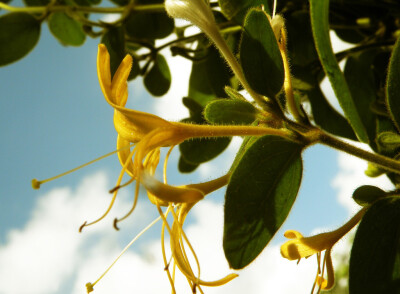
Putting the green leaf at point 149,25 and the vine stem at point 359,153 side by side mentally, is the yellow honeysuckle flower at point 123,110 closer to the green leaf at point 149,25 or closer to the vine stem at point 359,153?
the vine stem at point 359,153

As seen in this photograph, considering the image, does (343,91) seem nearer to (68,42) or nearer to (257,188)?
(257,188)

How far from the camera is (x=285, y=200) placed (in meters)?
0.57

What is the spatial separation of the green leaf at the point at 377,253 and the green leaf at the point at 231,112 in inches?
7.6

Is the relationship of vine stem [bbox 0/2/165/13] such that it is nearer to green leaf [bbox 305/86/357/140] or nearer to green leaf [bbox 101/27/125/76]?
green leaf [bbox 101/27/125/76]

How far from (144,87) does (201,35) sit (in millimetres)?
282

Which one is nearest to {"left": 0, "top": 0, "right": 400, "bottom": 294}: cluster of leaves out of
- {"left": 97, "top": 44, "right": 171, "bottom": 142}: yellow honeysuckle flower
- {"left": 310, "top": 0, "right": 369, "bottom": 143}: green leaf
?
{"left": 310, "top": 0, "right": 369, "bottom": 143}: green leaf

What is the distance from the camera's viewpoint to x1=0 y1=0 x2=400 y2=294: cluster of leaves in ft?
1.79

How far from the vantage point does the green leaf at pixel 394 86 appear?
1.83 feet

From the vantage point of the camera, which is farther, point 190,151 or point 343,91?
point 190,151

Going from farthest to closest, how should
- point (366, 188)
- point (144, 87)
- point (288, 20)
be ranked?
point (144, 87)
point (288, 20)
point (366, 188)

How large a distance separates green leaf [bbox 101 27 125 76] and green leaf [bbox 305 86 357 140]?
1.42 ft

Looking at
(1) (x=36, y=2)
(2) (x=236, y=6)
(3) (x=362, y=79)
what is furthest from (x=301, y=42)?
(1) (x=36, y=2)

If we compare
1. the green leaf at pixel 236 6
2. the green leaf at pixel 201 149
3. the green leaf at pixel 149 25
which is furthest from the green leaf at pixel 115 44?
the green leaf at pixel 236 6

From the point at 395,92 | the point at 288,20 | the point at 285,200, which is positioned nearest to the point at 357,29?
the point at 288,20
